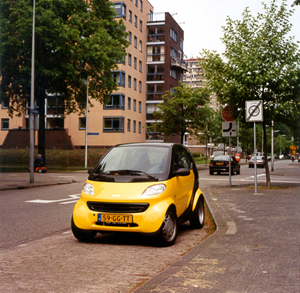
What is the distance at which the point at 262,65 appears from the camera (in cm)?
1554

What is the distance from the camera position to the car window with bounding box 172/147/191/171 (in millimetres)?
7059

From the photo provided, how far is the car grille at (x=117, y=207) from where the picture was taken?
19.7 ft

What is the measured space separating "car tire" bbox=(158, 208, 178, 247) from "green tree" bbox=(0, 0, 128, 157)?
72.3ft

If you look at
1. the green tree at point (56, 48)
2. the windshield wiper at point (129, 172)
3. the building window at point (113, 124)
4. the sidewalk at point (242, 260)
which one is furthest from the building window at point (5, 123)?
the windshield wiper at point (129, 172)

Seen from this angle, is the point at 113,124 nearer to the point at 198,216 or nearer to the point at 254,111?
the point at 254,111

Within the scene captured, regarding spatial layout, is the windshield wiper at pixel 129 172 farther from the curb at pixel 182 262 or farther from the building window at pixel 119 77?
the building window at pixel 119 77

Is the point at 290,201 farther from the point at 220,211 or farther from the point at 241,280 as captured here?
the point at 241,280

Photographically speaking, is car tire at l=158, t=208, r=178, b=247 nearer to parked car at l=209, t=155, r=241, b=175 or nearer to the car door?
the car door

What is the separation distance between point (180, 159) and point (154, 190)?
4.71 feet

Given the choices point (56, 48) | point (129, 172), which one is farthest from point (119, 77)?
point (129, 172)

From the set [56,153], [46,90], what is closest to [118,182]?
[46,90]

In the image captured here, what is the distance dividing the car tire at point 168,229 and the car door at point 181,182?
1.01 feet

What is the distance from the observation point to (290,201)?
1144 cm

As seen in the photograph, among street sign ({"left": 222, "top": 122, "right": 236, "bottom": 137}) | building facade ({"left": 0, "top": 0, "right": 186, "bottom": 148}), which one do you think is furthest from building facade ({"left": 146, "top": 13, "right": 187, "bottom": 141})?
street sign ({"left": 222, "top": 122, "right": 236, "bottom": 137})
